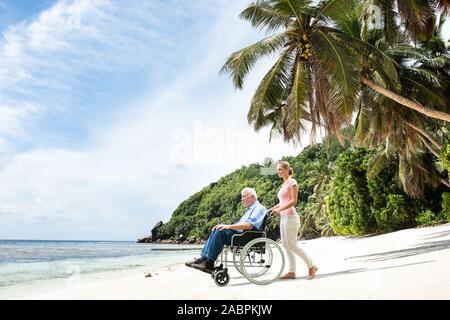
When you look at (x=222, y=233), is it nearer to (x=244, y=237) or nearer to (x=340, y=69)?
(x=244, y=237)

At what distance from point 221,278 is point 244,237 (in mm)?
606

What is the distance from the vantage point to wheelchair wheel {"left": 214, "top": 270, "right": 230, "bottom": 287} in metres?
5.68

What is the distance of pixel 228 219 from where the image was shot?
68.1 m

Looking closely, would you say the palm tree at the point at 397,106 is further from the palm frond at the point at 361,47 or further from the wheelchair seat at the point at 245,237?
the wheelchair seat at the point at 245,237

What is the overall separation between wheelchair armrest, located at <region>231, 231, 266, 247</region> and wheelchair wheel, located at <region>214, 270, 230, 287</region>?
385 millimetres

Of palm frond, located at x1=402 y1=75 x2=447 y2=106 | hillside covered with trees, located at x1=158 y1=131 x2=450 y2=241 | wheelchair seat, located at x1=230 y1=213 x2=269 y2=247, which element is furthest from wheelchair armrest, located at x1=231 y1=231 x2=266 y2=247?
palm frond, located at x1=402 y1=75 x2=447 y2=106

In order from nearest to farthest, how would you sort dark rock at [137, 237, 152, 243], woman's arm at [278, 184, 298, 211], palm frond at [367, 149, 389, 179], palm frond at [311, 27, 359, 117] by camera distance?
1. woman's arm at [278, 184, 298, 211]
2. palm frond at [311, 27, 359, 117]
3. palm frond at [367, 149, 389, 179]
4. dark rock at [137, 237, 152, 243]

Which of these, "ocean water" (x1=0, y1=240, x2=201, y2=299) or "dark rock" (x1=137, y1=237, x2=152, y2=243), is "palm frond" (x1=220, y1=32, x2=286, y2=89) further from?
"dark rock" (x1=137, y1=237, x2=152, y2=243)

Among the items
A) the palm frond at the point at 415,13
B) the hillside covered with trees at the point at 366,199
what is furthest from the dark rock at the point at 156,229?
the palm frond at the point at 415,13

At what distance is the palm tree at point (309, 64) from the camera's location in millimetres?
10859

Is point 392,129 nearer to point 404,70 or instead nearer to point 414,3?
point 404,70

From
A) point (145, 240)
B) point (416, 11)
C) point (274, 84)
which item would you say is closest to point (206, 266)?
point (274, 84)
